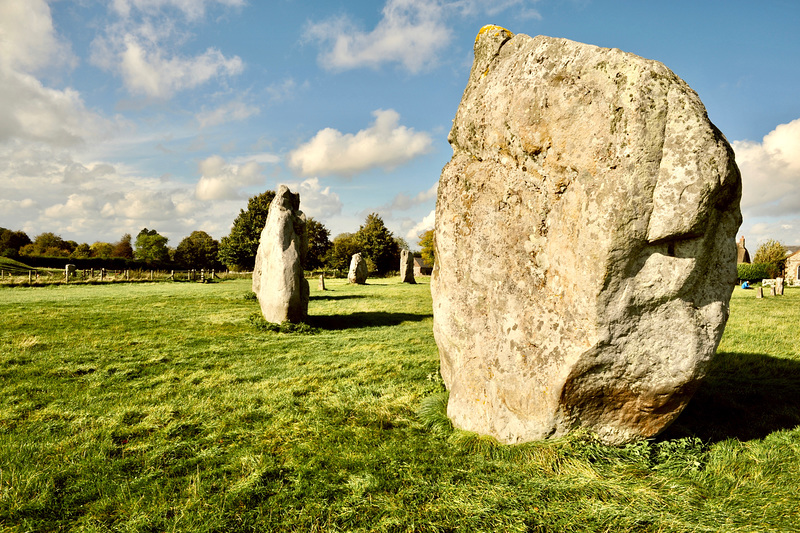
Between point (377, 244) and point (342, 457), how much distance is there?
178 feet

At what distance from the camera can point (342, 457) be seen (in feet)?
13.9

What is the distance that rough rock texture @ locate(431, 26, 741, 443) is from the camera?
11.4 ft

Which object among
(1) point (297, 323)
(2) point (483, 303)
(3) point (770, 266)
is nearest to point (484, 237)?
(2) point (483, 303)

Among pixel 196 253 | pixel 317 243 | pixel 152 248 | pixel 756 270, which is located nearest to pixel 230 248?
pixel 317 243

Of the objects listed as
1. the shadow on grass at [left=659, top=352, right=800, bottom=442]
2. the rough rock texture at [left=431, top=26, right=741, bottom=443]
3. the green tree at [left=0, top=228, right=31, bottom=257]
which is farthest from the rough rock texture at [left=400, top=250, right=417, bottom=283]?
the green tree at [left=0, top=228, right=31, bottom=257]

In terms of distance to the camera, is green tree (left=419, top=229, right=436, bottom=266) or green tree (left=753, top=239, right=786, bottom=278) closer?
green tree (left=753, top=239, right=786, bottom=278)

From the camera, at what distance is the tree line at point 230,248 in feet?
154

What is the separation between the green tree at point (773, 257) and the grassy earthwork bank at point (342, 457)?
4831cm

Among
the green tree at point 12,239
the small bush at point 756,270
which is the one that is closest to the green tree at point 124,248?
the green tree at point 12,239

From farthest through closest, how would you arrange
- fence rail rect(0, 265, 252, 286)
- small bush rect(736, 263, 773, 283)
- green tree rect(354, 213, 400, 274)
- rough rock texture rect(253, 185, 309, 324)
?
green tree rect(354, 213, 400, 274)
small bush rect(736, 263, 773, 283)
fence rail rect(0, 265, 252, 286)
rough rock texture rect(253, 185, 309, 324)

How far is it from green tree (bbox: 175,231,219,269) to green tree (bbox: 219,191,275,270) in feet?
78.8

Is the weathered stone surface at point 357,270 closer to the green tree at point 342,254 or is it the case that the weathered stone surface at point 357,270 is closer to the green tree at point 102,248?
the green tree at point 342,254

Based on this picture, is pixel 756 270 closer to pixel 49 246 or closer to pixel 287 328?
pixel 287 328

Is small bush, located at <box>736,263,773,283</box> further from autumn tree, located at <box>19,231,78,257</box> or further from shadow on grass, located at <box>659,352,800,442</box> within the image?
autumn tree, located at <box>19,231,78,257</box>
